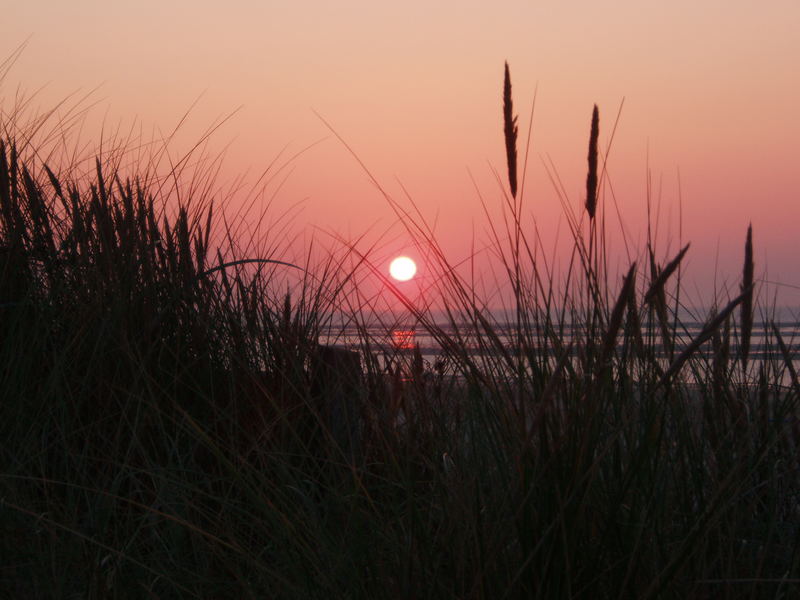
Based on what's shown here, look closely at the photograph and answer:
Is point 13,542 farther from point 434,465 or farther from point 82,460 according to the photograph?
point 434,465

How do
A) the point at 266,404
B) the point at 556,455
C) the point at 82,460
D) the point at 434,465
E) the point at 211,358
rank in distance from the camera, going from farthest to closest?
1. the point at 211,358
2. the point at 266,404
3. the point at 82,460
4. the point at 434,465
5. the point at 556,455

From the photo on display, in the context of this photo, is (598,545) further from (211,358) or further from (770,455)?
(211,358)

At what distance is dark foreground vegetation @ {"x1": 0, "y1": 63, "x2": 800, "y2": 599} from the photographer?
1.14 metres

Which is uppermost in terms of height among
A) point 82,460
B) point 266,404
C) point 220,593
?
point 266,404

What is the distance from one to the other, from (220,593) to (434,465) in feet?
1.58

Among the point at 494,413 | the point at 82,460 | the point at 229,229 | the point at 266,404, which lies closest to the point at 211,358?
→ the point at 266,404

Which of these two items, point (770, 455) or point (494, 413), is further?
point (770, 455)

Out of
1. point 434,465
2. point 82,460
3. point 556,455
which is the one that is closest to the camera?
point 556,455

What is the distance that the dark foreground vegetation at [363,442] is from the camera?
1.14 metres

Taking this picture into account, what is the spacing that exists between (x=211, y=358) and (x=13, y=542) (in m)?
0.66

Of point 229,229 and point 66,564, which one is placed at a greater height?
point 229,229

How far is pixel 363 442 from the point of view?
200 cm

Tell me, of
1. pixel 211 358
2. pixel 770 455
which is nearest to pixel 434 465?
pixel 770 455

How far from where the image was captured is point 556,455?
1.10 metres
